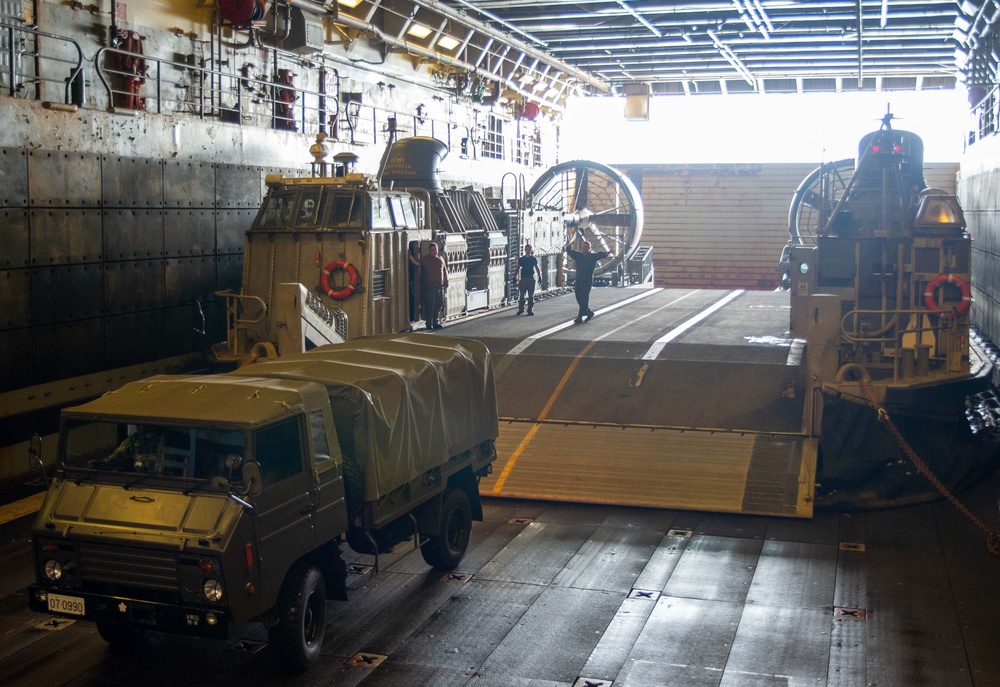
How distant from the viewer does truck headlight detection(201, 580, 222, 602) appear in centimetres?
609

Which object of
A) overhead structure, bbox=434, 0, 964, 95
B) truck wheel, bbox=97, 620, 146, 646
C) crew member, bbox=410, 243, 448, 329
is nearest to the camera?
truck wheel, bbox=97, 620, 146, 646

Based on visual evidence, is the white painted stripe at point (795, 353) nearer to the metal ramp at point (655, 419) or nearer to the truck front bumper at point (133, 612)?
the metal ramp at point (655, 419)

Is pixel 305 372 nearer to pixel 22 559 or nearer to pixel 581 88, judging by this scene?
pixel 22 559

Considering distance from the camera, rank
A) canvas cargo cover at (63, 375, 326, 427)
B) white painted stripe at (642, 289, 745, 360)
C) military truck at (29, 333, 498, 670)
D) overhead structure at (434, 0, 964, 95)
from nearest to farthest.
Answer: military truck at (29, 333, 498, 670)
canvas cargo cover at (63, 375, 326, 427)
white painted stripe at (642, 289, 745, 360)
overhead structure at (434, 0, 964, 95)

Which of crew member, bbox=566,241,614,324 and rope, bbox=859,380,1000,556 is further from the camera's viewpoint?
crew member, bbox=566,241,614,324

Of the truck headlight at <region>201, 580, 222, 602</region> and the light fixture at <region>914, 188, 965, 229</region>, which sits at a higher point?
the light fixture at <region>914, 188, 965, 229</region>

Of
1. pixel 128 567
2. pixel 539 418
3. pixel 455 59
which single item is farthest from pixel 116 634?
pixel 455 59

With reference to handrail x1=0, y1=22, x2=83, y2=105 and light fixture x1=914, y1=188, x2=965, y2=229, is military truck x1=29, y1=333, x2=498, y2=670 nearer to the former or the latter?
handrail x1=0, y1=22, x2=83, y2=105

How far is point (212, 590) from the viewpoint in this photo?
610 centimetres

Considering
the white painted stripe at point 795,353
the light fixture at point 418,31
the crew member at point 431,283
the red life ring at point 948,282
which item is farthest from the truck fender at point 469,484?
the light fixture at point 418,31

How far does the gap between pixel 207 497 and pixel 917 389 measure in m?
8.82

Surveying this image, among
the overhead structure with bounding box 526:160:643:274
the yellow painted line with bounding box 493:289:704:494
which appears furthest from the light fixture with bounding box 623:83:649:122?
the yellow painted line with bounding box 493:289:704:494

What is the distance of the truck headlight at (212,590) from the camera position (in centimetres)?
609

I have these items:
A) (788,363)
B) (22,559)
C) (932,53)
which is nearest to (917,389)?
(788,363)
